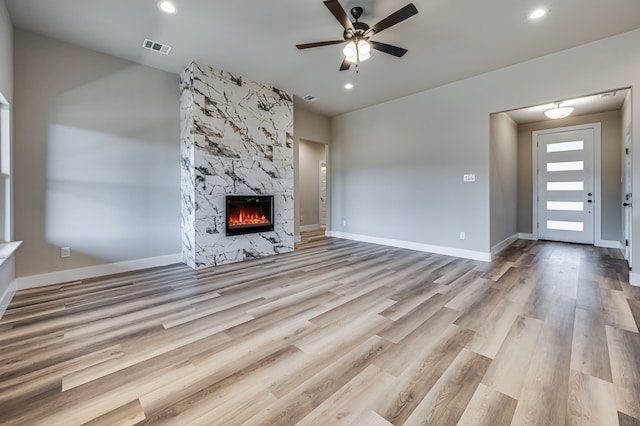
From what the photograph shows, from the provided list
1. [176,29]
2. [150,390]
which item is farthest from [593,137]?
[150,390]

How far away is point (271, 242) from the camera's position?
200 inches

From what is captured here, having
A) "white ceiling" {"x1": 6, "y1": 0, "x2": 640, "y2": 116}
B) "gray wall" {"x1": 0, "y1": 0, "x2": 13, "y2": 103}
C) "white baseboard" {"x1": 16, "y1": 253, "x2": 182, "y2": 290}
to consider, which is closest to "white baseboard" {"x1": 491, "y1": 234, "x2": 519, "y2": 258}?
"white ceiling" {"x1": 6, "y1": 0, "x2": 640, "y2": 116}

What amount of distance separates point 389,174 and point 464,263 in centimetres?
235

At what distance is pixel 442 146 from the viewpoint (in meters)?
5.04

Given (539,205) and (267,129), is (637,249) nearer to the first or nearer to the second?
(539,205)

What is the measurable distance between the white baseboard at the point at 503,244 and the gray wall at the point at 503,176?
0.19 ft

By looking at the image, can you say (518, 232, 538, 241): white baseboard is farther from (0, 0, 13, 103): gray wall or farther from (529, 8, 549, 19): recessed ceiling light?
(0, 0, 13, 103): gray wall

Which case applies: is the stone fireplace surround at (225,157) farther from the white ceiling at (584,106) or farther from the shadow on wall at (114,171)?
the white ceiling at (584,106)

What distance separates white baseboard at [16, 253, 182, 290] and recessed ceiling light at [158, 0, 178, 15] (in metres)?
3.28

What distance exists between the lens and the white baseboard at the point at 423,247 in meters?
4.63

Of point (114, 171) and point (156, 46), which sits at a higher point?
point (156, 46)

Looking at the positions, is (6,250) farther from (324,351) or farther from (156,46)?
(324,351)

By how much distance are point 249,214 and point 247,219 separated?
95 mm

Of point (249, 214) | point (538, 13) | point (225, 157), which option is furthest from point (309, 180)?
point (538, 13)
